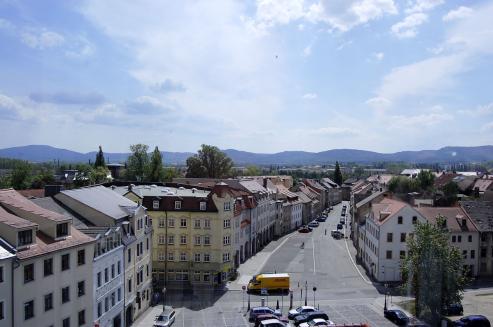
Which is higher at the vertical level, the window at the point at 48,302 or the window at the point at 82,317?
the window at the point at 48,302

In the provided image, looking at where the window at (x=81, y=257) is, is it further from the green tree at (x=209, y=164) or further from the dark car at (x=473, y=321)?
the green tree at (x=209, y=164)

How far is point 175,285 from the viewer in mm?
60125

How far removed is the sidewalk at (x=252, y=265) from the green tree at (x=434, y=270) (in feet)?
71.5

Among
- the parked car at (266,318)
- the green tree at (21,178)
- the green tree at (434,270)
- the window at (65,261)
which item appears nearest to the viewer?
the window at (65,261)

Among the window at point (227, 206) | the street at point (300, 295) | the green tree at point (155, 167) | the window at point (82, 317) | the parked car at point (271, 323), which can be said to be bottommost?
the street at point (300, 295)

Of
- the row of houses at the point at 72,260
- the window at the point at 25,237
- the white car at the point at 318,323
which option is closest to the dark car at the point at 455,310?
the white car at the point at 318,323

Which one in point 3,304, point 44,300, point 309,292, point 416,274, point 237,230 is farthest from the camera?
point 237,230

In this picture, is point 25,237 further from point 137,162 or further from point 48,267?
point 137,162

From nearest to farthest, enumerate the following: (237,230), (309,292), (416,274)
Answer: (416,274) < (309,292) < (237,230)

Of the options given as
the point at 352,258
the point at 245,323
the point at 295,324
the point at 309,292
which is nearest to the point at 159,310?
the point at 245,323

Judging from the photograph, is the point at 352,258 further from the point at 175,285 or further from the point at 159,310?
the point at 159,310

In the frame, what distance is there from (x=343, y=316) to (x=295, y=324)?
550 centimetres

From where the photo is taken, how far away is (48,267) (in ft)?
108

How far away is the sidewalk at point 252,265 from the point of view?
61.7m
